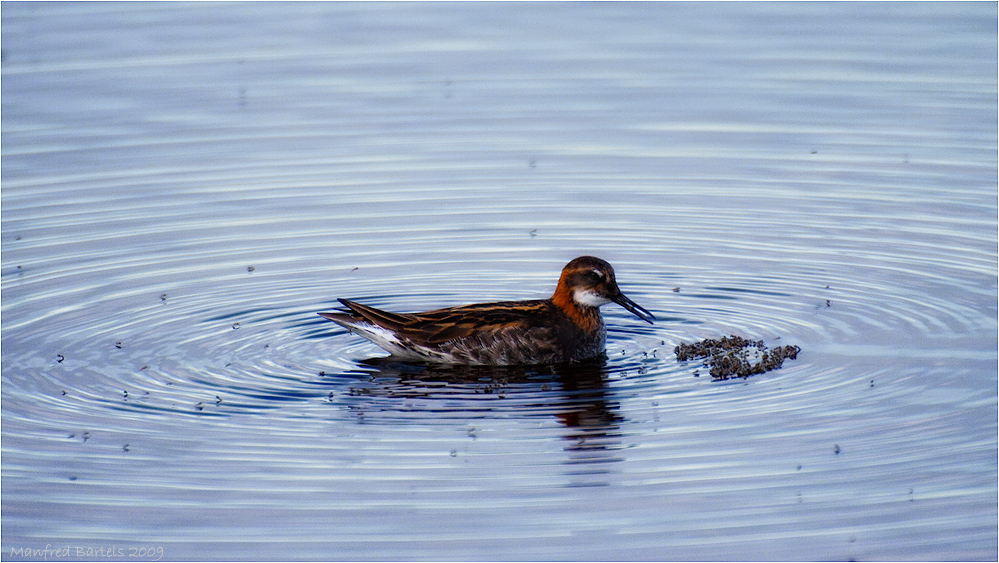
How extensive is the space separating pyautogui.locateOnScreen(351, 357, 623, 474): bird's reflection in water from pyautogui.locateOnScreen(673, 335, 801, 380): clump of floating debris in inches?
36.1

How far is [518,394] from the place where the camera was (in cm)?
1450

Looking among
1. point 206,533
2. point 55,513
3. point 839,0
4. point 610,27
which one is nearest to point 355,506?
point 206,533

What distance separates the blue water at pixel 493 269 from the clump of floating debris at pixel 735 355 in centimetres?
14

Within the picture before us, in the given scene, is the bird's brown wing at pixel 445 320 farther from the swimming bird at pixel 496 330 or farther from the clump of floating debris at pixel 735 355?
the clump of floating debris at pixel 735 355

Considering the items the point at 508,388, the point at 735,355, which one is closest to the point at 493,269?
the point at 508,388

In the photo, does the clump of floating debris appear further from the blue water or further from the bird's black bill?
the bird's black bill

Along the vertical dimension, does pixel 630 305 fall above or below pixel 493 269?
below

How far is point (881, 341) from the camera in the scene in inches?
611

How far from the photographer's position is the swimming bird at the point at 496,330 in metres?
15.6

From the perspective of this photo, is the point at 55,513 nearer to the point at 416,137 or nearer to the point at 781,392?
the point at 781,392

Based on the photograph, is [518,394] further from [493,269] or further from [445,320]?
[493,269]

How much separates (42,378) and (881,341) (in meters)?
8.17

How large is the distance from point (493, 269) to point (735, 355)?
4011 mm

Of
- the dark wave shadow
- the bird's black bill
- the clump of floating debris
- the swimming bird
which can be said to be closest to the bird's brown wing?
the swimming bird
